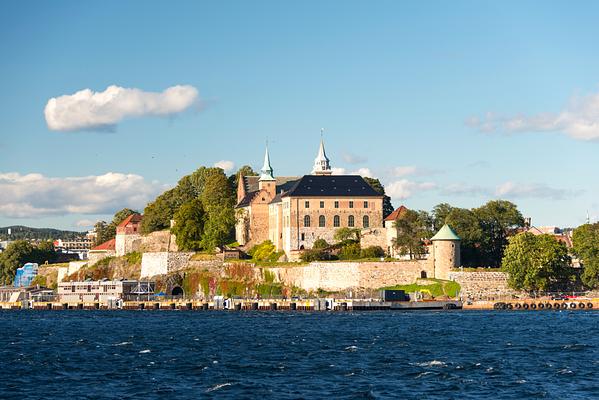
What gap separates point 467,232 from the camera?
119625 millimetres

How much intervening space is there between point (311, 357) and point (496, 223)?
63.6 m

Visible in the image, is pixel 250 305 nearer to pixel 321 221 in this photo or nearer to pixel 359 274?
pixel 359 274

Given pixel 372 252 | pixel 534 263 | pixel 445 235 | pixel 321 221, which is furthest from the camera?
pixel 321 221

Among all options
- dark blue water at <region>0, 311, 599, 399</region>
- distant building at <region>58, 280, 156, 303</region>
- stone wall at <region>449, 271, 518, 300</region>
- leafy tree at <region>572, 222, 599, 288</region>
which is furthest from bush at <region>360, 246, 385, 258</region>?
distant building at <region>58, 280, 156, 303</region>

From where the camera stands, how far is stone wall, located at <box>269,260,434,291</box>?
11638 centimetres

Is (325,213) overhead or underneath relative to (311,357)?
overhead

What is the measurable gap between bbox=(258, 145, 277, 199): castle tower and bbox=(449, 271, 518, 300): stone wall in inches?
1235

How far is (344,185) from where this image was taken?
426 feet

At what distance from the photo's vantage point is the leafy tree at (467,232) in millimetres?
119312

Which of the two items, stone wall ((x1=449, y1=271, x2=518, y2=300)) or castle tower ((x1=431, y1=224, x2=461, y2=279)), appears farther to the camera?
castle tower ((x1=431, y1=224, x2=461, y2=279))

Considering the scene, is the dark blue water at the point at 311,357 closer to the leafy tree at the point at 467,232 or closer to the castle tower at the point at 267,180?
the leafy tree at the point at 467,232

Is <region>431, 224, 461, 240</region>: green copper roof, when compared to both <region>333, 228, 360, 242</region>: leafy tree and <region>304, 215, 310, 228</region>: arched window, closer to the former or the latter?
<region>333, 228, 360, 242</region>: leafy tree

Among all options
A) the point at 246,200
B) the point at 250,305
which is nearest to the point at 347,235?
the point at 250,305

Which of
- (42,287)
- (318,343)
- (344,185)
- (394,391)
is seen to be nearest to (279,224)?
(344,185)
